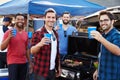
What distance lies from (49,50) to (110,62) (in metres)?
1.05

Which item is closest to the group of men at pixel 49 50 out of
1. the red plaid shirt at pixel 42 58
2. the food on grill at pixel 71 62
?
the red plaid shirt at pixel 42 58

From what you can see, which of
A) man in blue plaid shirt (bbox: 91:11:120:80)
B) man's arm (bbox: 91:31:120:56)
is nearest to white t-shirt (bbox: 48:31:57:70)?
man in blue plaid shirt (bbox: 91:11:120:80)

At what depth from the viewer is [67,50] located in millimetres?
6168

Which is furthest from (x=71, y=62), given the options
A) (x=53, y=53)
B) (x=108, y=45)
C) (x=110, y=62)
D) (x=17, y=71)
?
(x=108, y=45)

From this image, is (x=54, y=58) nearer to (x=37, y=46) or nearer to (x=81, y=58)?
(x=37, y=46)

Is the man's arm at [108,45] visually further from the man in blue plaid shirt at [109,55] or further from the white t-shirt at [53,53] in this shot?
the white t-shirt at [53,53]

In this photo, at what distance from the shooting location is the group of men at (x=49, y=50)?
3662mm

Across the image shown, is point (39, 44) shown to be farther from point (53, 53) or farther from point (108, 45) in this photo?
point (108, 45)

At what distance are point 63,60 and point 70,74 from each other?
0.70 metres

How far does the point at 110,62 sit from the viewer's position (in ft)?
12.1

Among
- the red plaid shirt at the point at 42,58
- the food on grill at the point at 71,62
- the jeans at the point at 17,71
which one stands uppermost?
the red plaid shirt at the point at 42,58

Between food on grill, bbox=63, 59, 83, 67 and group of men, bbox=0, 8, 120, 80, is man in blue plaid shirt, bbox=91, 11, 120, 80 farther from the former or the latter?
food on grill, bbox=63, 59, 83, 67

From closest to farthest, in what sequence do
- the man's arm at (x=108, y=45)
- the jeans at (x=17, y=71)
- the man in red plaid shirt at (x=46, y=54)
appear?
1. the man's arm at (x=108, y=45)
2. the man in red plaid shirt at (x=46, y=54)
3. the jeans at (x=17, y=71)

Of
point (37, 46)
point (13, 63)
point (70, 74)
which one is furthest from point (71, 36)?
point (37, 46)
